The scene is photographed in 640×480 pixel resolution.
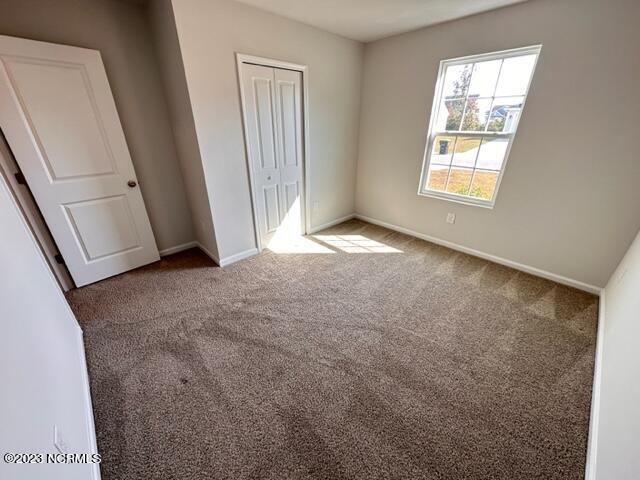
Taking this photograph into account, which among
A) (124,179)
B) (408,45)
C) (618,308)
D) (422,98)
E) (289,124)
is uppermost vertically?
(408,45)

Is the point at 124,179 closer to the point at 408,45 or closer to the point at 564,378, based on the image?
the point at 408,45

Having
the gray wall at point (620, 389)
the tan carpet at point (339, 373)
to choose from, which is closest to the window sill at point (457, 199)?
the tan carpet at point (339, 373)

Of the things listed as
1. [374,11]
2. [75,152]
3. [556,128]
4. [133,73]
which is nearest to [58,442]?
[75,152]

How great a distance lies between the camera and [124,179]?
8.24 feet

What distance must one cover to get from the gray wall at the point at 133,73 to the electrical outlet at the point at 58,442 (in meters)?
2.30

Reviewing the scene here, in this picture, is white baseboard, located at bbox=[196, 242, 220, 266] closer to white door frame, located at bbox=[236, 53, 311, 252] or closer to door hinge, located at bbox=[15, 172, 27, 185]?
white door frame, located at bbox=[236, 53, 311, 252]

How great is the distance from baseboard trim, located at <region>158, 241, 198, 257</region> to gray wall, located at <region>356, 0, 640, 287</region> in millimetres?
2975

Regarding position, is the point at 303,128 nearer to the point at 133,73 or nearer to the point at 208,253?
the point at 133,73

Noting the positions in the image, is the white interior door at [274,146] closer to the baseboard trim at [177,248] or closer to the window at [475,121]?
the baseboard trim at [177,248]

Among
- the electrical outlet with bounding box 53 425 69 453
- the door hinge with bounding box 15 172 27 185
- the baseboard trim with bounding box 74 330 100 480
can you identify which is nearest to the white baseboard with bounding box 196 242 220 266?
A: the baseboard trim with bounding box 74 330 100 480


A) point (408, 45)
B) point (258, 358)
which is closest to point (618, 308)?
point (258, 358)

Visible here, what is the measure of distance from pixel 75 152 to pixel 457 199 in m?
3.82

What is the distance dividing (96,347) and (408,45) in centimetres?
405

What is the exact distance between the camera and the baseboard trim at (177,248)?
3.01 meters
